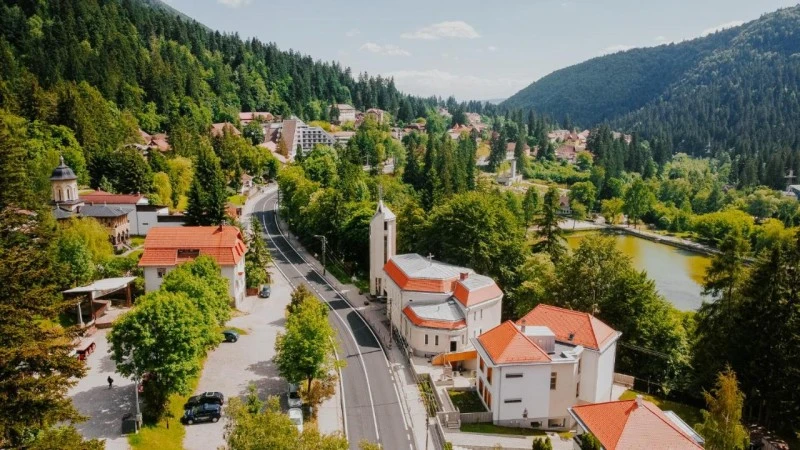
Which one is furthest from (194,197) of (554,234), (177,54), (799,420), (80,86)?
(177,54)

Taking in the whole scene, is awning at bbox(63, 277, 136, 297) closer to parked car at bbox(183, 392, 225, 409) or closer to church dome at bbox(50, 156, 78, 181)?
parked car at bbox(183, 392, 225, 409)

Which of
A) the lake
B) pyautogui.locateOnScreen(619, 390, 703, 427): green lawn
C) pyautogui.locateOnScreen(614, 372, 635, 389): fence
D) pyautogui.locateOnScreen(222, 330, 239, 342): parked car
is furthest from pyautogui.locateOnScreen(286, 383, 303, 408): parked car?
the lake

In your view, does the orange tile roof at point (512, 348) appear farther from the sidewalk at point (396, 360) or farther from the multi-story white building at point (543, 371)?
the sidewalk at point (396, 360)

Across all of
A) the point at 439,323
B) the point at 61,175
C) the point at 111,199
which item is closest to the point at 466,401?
the point at 439,323

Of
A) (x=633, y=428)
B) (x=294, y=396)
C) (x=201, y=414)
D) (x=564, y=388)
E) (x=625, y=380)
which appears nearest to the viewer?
(x=633, y=428)

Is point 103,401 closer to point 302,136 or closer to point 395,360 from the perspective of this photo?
point 395,360

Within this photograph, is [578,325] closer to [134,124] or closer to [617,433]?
[617,433]
